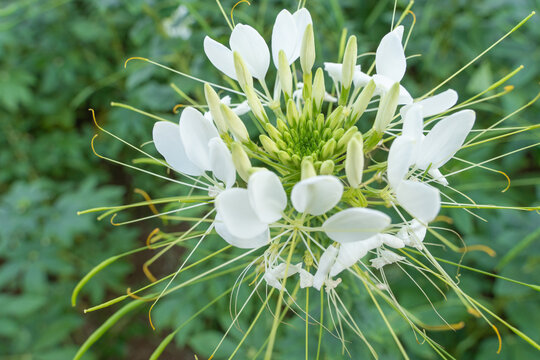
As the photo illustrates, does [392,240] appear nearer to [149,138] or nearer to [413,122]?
[413,122]

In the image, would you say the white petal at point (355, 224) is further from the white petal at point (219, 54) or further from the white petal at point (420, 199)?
the white petal at point (219, 54)

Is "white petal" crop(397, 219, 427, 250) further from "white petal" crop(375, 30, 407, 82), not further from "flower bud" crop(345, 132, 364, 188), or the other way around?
"white petal" crop(375, 30, 407, 82)

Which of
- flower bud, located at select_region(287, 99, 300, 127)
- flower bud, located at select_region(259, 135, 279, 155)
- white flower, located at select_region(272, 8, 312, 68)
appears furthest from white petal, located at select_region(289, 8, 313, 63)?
flower bud, located at select_region(259, 135, 279, 155)

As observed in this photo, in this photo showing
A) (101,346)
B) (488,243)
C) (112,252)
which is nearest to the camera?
(488,243)

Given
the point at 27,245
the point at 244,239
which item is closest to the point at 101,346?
the point at 27,245

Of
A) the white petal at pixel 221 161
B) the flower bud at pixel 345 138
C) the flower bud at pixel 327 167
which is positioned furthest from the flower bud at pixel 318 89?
the white petal at pixel 221 161

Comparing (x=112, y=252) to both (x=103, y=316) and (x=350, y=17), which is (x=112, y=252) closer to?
(x=103, y=316)

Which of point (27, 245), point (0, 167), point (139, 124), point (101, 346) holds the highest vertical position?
point (139, 124)
